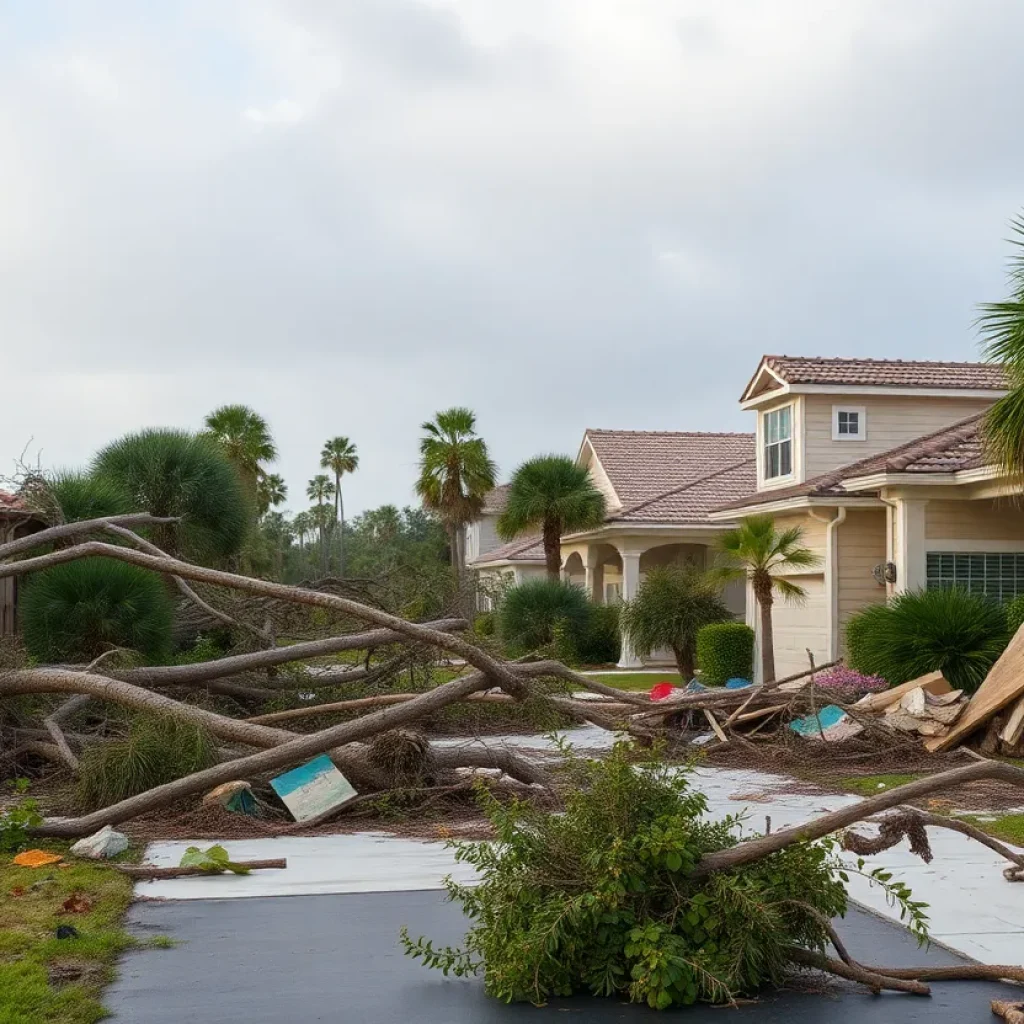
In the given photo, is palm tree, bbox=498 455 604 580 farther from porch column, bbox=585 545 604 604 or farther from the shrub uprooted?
the shrub uprooted

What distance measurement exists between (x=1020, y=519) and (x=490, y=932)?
1671 cm

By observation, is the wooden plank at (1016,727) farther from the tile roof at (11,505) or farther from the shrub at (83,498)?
the tile roof at (11,505)

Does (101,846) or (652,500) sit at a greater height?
(652,500)

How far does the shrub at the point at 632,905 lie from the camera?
5.34 m

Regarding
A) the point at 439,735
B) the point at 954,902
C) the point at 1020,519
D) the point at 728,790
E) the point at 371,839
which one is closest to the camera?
the point at 954,902

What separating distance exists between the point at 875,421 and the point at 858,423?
370 millimetres

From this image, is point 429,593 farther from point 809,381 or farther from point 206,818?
point 809,381

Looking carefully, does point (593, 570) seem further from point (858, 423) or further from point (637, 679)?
point (858, 423)

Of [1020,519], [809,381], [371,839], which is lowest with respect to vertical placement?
[371,839]

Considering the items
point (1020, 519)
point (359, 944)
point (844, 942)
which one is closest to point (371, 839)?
point (359, 944)

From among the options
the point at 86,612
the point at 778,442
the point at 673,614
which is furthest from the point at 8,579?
the point at 778,442

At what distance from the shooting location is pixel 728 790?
11.7m

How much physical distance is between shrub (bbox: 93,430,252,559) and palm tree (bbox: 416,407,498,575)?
19.7m

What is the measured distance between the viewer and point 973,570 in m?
20.0
